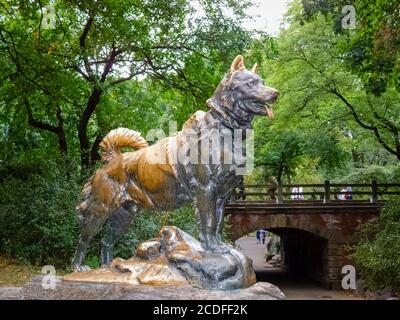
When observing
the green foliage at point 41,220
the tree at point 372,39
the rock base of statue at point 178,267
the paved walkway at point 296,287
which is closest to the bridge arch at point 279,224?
the paved walkway at point 296,287

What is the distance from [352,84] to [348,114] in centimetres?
106

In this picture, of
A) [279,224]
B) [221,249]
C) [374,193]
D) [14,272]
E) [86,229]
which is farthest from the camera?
[279,224]

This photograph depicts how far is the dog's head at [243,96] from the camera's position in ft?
15.4

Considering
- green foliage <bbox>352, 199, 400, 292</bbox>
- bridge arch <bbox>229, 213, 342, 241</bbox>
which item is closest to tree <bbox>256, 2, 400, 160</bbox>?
green foliage <bbox>352, 199, 400, 292</bbox>

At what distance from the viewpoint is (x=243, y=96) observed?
4730 mm

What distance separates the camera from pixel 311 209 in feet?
64.8

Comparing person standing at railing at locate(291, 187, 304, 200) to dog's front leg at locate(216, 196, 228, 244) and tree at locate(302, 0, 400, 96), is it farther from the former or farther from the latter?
dog's front leg at locate(216, 196, 228, 244)

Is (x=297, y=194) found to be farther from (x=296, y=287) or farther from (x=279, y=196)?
(x=296, y=287)

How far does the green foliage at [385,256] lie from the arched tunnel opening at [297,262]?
5.22 m

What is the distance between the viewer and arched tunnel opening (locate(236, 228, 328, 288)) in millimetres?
21516

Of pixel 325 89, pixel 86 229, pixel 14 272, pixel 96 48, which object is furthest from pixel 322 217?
pixel 86 229

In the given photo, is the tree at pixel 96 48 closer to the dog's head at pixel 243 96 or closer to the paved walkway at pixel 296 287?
the paved walkway at pixel 296 287

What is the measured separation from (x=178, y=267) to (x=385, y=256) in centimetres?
970

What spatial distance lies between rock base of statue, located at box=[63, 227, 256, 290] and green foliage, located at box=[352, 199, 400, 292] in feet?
28.8
